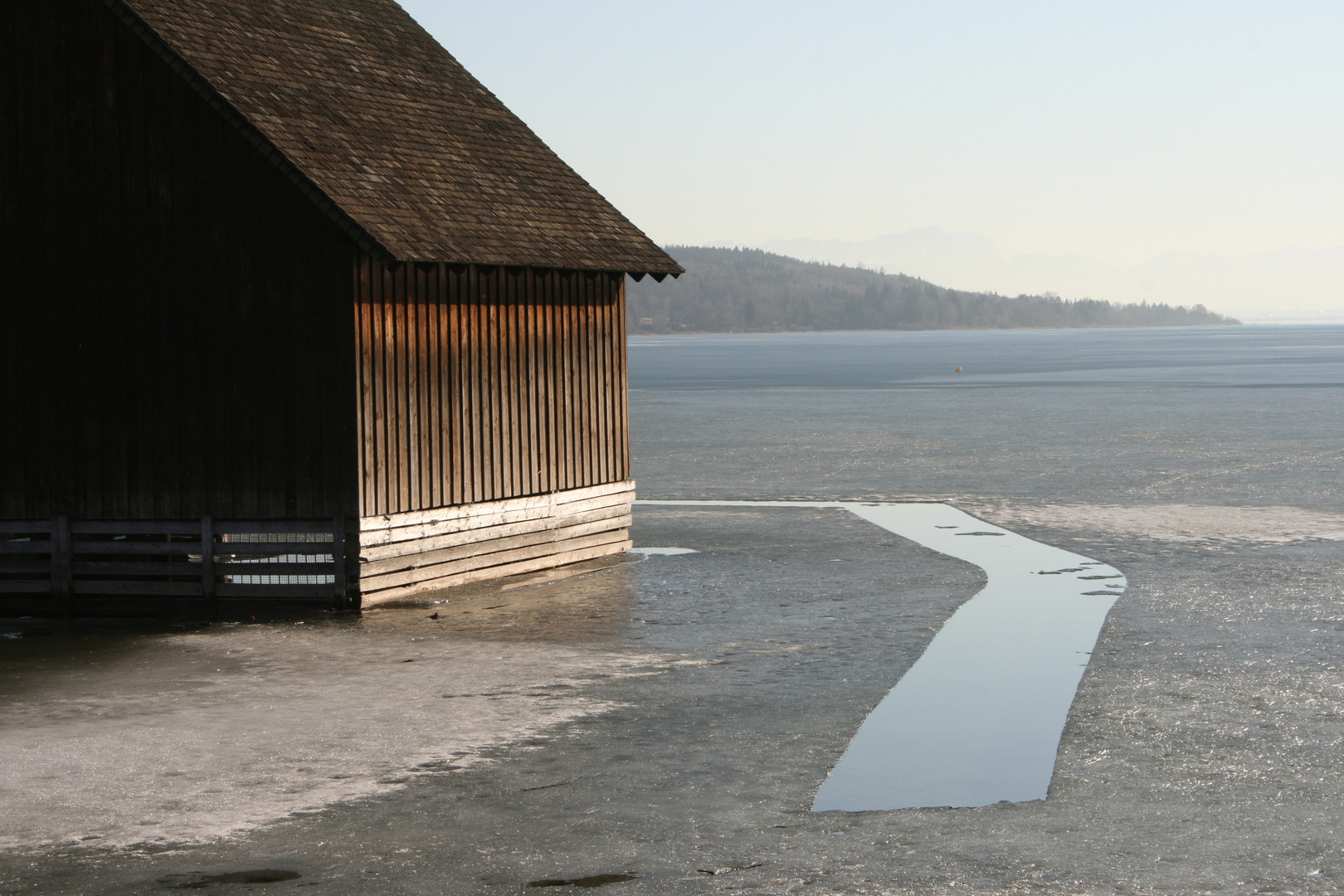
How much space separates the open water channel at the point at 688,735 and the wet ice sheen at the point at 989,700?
0.51ft

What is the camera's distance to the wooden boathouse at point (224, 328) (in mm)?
14938

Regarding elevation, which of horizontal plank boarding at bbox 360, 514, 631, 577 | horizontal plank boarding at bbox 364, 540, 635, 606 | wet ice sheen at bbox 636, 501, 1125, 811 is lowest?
wet ice sheen at bbox 636, 501, 1125, 811

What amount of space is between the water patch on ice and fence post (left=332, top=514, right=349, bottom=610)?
10.6 metres

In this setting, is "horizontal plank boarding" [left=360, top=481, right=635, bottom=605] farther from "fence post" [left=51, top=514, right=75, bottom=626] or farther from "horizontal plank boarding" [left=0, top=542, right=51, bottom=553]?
"horizontal plank boarding" [left=0, top=542, right=51, bottom=553]

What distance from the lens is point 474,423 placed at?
54.3ft

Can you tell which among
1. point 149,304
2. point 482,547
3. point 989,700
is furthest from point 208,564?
point 989,700

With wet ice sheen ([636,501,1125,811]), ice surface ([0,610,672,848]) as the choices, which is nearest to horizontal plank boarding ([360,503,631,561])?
ice surface ([0,610,672,848])

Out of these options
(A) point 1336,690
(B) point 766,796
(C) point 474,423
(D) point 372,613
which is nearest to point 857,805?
(B) point 766,796

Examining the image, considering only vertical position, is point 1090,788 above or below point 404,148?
below

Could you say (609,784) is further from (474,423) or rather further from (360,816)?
(474,423)

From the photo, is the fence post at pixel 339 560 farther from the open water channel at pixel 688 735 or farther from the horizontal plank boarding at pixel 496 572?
the open water channel at pixel 688 735

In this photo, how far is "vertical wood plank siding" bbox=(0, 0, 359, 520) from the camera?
1494cm

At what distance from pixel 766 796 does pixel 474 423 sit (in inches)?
347

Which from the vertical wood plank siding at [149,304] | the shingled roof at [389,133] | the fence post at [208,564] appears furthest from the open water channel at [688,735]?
the shingled roof at [389,133]
